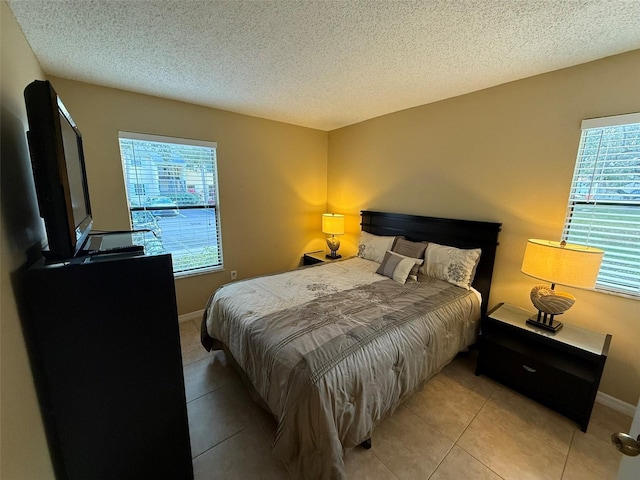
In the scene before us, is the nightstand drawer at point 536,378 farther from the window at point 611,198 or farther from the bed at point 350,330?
the window at point 611,198

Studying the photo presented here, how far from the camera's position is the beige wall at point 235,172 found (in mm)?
2340

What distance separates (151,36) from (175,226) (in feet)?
5.93

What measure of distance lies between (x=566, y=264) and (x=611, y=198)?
0.66 m

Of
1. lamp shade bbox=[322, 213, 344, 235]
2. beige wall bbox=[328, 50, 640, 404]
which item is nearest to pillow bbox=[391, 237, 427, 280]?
beige wall bbox=[328, 50, 640, 404]

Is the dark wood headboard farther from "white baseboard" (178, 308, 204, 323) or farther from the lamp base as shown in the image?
"white baseboard" (178, 308, 204, 323)

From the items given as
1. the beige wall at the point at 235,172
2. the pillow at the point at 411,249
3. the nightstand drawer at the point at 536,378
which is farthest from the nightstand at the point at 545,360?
the beige wall at the point at 235,172

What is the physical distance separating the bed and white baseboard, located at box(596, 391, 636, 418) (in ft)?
2.90

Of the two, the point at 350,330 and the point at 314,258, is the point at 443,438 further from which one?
the point at 314,258

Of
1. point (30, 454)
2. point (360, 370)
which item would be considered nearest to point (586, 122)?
point (360, 370)

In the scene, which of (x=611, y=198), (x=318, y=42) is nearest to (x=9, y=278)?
(x=318, y=42)

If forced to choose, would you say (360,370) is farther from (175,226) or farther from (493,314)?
(175,226)

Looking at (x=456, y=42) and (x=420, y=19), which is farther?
(x=456, y=42)

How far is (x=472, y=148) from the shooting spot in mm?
2477

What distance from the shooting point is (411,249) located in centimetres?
272
